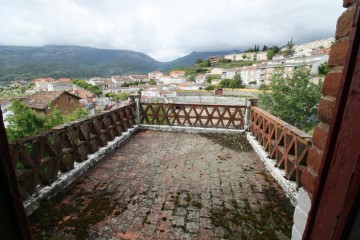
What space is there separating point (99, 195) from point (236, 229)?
2.52m

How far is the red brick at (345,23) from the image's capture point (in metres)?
0.93

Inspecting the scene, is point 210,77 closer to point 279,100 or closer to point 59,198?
point 279,100

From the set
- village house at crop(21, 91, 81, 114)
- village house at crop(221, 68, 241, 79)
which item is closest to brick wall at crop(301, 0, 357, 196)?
village house at crop(21, 91, 81, 114)

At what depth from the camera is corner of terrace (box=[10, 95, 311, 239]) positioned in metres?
2.92

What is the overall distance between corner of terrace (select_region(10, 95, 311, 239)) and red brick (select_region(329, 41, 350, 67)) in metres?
2.56

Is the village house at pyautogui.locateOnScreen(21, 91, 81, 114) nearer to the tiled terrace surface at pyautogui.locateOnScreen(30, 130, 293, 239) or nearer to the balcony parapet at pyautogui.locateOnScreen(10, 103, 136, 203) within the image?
the balcony parapet at pyautogui.locateOnScreen(10, 103, 136, 203)

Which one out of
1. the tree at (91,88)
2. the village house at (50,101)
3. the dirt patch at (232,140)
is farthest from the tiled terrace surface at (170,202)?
the tree at (91,88)

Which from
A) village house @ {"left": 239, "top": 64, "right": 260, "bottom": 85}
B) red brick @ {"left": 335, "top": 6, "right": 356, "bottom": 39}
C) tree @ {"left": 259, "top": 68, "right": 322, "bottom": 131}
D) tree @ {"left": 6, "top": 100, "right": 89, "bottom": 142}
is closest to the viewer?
red brick @ {"left": 335, "top": 6, "right": 356, "bottom": 39}

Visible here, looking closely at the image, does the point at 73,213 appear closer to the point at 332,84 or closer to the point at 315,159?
the point at 315,159

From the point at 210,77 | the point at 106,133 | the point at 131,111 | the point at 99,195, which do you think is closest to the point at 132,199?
the point at 99,195

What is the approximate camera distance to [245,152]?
18.4 ft

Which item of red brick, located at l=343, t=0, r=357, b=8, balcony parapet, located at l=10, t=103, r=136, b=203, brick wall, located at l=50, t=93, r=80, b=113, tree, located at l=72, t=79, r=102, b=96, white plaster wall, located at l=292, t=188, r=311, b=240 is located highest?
red brick, located at l=343, t=0, r=357, b=8

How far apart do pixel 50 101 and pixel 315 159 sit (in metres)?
30.7

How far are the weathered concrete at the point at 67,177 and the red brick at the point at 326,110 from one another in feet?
13.3
